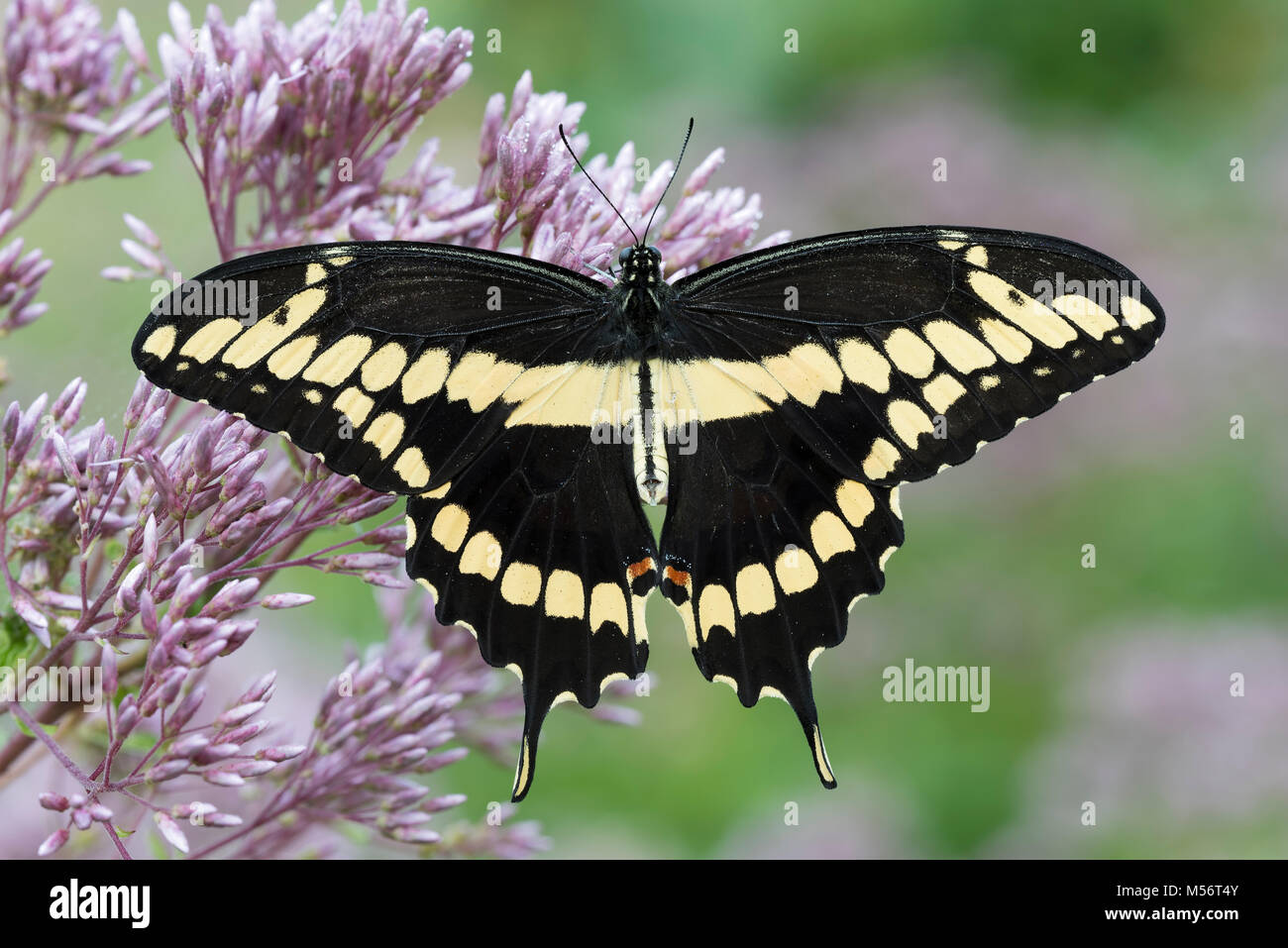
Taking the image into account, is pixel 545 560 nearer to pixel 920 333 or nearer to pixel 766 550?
pixel 766 550

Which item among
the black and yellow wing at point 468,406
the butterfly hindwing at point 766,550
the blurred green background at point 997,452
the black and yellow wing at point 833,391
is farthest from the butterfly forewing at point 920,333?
the blurred green background at point 997,452

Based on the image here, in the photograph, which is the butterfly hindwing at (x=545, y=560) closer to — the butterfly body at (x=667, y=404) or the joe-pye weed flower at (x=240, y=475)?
the butterfly body at (x=667, y=404)

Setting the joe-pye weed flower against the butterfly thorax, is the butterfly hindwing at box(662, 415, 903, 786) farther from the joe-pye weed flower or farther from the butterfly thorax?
the joe-pye weed flower

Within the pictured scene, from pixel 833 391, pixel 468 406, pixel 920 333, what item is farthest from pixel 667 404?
pixel 920 333

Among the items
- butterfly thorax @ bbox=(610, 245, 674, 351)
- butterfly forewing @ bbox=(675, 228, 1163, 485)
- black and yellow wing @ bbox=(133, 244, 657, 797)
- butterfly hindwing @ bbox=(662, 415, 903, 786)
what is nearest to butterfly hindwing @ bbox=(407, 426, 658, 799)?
black and yellow wing @ bbox=(133, 244, 657, 797)

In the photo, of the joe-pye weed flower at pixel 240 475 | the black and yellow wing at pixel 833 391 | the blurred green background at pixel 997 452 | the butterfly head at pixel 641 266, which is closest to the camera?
the joe-pye weed flower at pixel 240 475

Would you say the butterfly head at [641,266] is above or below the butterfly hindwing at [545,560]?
above

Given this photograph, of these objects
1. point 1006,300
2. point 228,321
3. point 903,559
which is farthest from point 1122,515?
point 228,321
